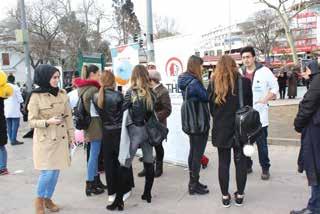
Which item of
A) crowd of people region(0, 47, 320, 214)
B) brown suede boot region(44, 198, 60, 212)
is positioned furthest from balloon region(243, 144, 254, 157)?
brown suede boot region(44, 198, 60, 212)

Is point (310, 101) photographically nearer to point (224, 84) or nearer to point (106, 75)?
point (224, 84)

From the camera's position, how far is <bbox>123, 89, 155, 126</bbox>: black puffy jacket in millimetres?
4863

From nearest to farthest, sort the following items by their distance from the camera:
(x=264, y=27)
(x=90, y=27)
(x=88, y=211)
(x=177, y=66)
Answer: (x=88, y=211), (x=177, y=66), (x=90, y=27), (x=264, y=27)

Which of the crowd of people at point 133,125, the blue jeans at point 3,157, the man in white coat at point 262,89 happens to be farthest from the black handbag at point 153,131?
the blue jeans at point 3,157

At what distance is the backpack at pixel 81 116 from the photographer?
5.39m

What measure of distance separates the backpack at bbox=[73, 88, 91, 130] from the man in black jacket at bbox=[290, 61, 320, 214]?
266 cm

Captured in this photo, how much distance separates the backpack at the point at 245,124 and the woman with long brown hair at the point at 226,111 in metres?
0.05

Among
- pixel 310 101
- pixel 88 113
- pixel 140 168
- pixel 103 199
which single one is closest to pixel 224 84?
pixel 310 101

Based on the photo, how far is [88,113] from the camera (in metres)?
5.45

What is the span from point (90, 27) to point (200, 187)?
42404 millimetres

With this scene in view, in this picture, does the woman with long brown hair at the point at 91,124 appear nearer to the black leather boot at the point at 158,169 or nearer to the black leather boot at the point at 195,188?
the black leather boot at the point at 158,169

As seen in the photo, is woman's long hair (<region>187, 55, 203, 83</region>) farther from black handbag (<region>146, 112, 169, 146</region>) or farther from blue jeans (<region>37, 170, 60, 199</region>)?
blue jeans (<region>37, 170, 60, 199</region>)

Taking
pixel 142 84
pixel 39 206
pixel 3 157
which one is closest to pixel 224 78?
pixel 142 84

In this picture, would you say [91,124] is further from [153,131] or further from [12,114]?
[12,114]
